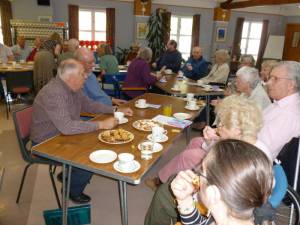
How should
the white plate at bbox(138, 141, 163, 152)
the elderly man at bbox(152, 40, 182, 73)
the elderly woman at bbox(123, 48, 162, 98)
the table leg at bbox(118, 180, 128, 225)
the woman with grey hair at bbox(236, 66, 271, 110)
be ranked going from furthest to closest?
the elderly man at bbox(152, 40, 182, 73)
the elderly woman at bbox(123, 48, 162, 98)
the woman with grey hair at bbox(236, 66, 271, 110)
the white plate at bbox(138, 141, 163, 152)
the table leg at bbox(118, 180, 128, 225)

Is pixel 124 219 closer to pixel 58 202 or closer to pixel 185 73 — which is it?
pixel 58 202

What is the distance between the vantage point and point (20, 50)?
6.16m

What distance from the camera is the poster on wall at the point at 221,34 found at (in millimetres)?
9133

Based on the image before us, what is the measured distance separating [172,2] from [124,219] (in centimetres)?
787

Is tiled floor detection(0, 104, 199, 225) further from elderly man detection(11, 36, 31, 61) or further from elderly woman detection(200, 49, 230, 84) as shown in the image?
elderly man detection(11, 36, 31, 61)

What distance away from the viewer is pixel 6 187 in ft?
8.05

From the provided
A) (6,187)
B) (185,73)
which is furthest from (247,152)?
(185,73)

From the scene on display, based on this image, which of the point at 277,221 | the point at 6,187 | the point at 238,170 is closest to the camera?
the point at 238,170

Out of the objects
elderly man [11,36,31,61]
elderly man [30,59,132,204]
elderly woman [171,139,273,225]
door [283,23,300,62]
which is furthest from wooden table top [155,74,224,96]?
door [283,23,300,62]

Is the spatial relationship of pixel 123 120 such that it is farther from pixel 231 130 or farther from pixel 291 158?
pixel 291 158

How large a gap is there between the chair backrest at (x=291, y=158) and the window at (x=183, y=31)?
7899 millimetres

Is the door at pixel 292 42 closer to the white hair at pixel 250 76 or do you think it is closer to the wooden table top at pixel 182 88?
the wooden table top at pixel 182 88

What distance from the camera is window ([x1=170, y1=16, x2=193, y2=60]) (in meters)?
8.90

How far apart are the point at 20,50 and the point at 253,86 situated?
5562 mm
